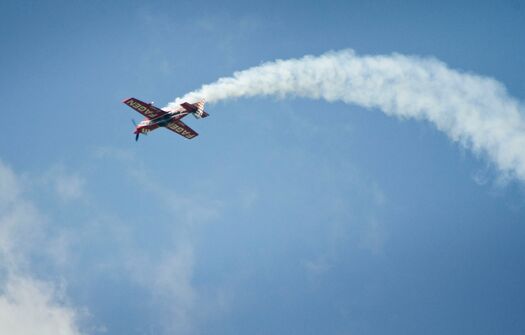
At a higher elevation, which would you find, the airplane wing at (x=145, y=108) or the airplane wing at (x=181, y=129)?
the airplane wing at (x=181, y=129)

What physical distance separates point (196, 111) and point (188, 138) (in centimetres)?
855

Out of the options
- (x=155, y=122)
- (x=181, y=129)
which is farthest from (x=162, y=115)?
(x=181, y=129)

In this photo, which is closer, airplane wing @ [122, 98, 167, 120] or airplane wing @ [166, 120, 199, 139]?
Answer: airplane wing @ [122, 98, 167, 120]

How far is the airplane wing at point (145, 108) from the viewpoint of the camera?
97.3 m

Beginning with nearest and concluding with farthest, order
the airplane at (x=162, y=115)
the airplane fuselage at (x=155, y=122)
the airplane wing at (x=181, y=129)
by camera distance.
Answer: the airplane at (x=162, y=115)
the airplane fuselage at (x=155, y=122)
the airplane wing at (x=181, y=129)

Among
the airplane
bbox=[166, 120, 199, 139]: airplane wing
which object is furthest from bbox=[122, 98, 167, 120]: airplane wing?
bbox=[166, 120, 199, 139]: airplane wing

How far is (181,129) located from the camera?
101938 mm

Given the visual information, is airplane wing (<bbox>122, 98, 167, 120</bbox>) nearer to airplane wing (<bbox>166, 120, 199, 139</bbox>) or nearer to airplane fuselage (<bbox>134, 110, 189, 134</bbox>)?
airplane fuselage (<bbox>134, 110, 189, 134</bbox>)

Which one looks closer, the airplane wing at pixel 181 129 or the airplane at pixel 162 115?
the airplane at pixel 162 115

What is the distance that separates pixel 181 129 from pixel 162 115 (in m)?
3.98

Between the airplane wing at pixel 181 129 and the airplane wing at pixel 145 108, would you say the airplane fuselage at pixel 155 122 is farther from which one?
the airplane wing at pixel 181 129

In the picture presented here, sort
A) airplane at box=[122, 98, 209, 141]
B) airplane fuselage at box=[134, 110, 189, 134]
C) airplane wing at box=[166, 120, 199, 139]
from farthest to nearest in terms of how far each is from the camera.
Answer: airplane wing at box=[166, 120, 199, 139] < airplane fuselage at box=[134, 110, 189, 134] < airplane at box=[122, 98, 209, 141]

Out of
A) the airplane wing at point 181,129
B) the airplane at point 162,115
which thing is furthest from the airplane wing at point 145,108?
the airplane wing at point 181,129

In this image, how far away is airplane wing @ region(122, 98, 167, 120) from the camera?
319 feet
